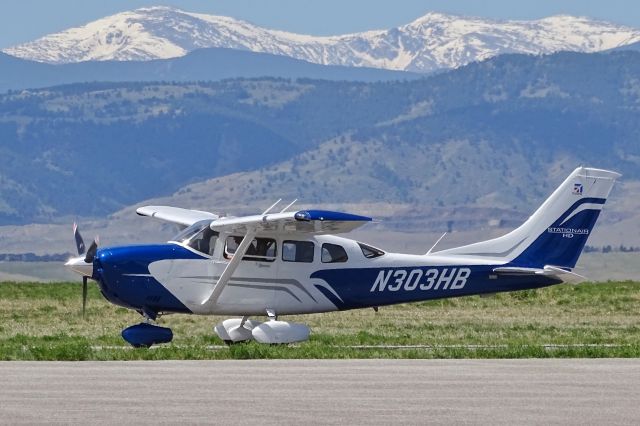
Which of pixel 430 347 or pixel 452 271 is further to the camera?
pixel 452 271

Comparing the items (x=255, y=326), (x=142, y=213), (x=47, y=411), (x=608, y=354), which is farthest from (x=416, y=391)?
(x=142, y=213)

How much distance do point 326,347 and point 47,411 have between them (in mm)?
8591

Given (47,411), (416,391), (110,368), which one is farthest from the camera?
(110,368)

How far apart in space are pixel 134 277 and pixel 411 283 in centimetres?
468

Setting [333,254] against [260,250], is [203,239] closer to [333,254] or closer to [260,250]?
[260,250]

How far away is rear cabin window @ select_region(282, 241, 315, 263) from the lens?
→ 88.5ft

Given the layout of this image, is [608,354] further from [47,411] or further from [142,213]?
[142,213]

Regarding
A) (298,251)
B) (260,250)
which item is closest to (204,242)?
(260,250)

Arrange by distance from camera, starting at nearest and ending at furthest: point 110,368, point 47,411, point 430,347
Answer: point 47,411 < point 110,368 < point 430,347

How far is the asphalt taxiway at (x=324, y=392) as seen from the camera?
16.6 m

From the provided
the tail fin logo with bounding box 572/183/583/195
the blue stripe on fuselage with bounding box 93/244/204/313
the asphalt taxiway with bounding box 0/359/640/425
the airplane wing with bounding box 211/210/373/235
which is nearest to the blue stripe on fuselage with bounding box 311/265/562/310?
the airplane wing with bounding box 211/210/373/235

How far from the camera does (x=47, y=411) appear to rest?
16719mm

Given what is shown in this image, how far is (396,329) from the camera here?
30.7 meters

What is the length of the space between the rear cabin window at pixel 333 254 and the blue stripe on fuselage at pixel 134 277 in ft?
7.41
